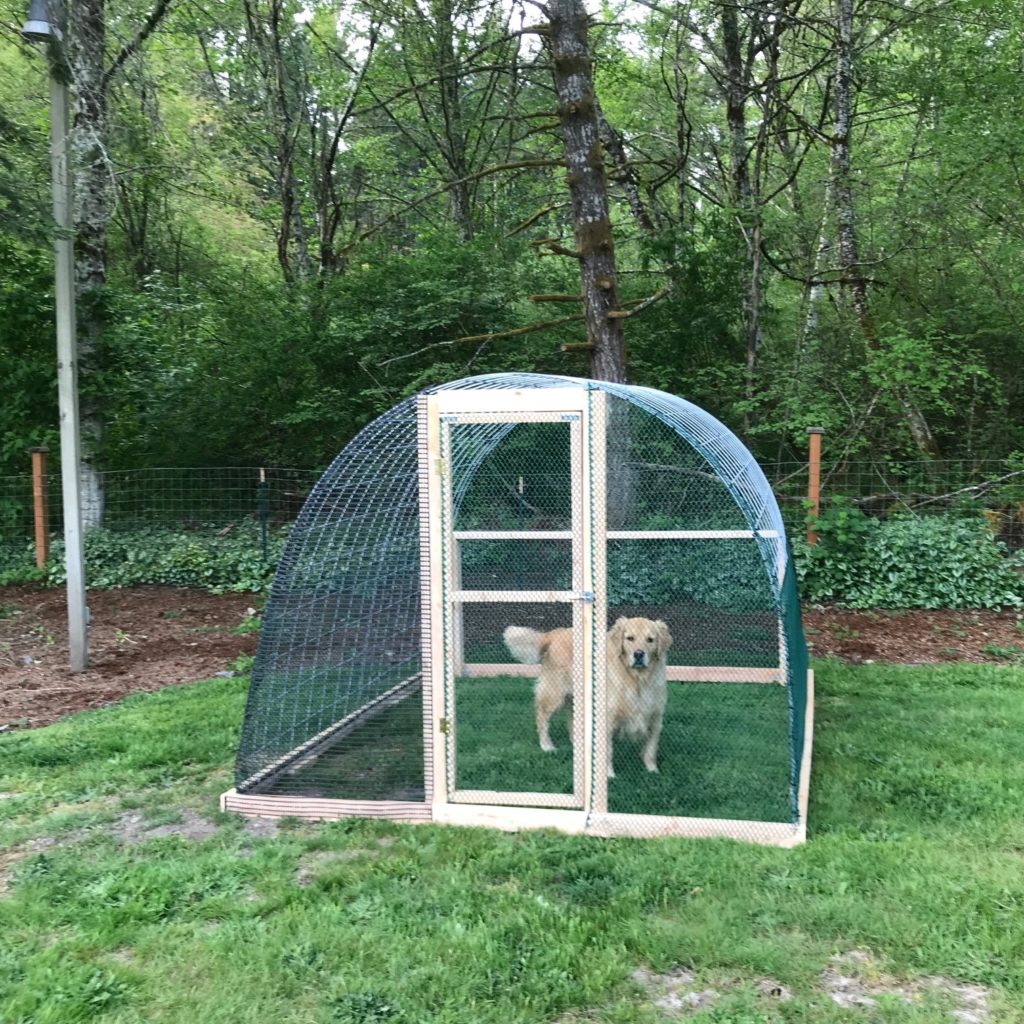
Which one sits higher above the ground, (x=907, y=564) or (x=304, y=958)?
(x=907, y=564)

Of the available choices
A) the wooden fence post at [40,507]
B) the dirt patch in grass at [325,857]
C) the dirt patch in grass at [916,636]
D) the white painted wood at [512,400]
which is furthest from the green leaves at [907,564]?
the wooden fence post at [40,507]

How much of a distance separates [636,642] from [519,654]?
81 centimetres

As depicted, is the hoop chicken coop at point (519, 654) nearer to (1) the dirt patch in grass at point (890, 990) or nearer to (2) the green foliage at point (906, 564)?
(1) the dirt patch in grass at point (890, 990)

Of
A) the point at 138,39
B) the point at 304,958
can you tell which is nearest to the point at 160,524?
the point at 138,39

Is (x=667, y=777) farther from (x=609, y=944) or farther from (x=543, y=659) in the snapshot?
(x=609, y=944)

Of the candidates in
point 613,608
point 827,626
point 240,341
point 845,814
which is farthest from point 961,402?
point 240,341

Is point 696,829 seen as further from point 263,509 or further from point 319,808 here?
point 263,509

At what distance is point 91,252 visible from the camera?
948 centimetres

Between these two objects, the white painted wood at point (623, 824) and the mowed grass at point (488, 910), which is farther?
the white painted wood at point (623, 824)

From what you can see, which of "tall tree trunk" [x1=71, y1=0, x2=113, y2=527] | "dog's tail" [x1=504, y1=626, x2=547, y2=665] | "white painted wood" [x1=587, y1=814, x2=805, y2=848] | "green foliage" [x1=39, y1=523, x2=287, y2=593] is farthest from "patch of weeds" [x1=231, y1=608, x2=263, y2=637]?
"white painted wood" [x1=587, y1=814, x2=805, y2=848]

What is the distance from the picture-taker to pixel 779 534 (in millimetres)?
3994

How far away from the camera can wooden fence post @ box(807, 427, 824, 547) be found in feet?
24.7

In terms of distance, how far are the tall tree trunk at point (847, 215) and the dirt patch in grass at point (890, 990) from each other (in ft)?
24.2

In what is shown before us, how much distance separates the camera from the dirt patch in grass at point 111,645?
556 cm
